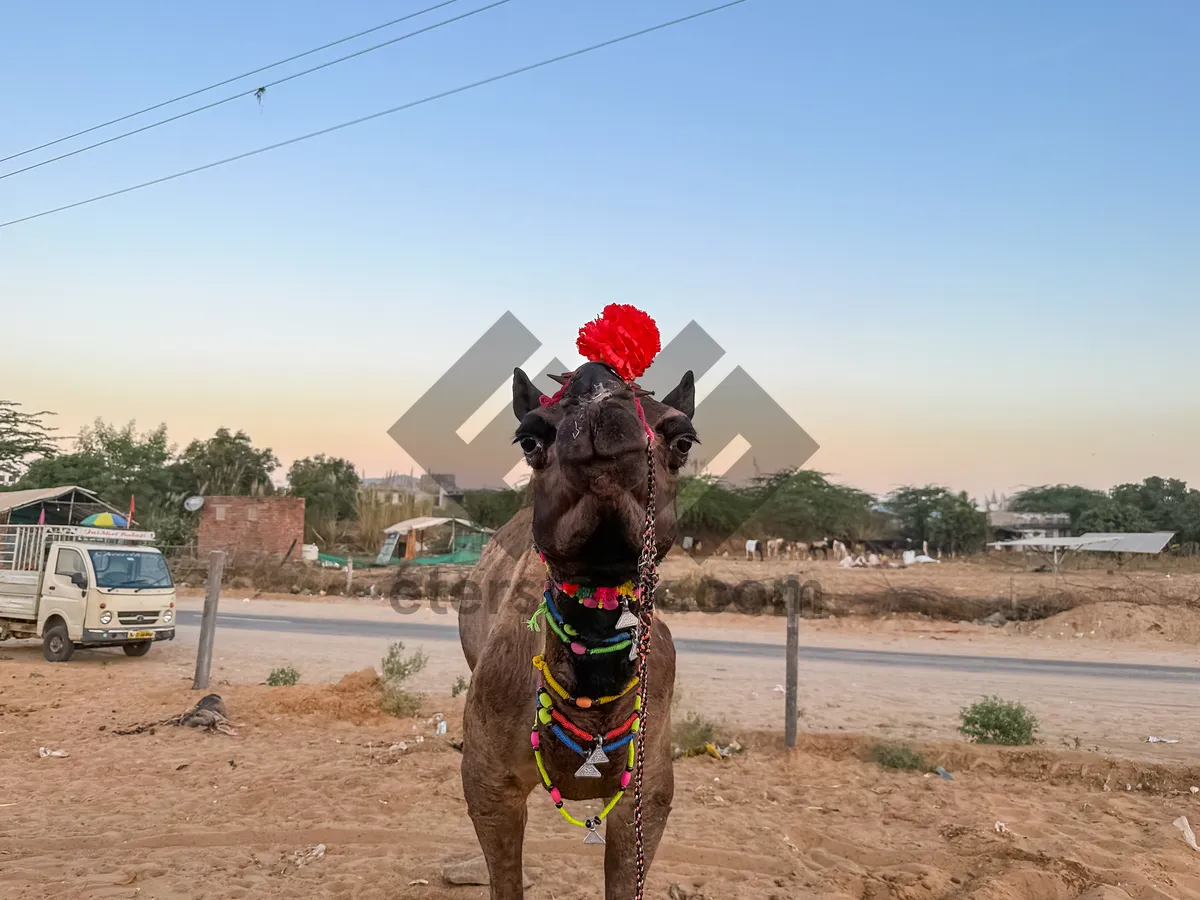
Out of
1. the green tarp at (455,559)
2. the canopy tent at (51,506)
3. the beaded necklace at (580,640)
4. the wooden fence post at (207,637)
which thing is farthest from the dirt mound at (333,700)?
the green tarp at (455,559)

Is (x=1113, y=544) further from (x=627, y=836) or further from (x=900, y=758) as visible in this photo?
(x=627, y=836)

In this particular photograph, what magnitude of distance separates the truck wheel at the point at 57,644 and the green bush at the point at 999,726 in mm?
14241

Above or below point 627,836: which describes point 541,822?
below

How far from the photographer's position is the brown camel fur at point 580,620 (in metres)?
2.22

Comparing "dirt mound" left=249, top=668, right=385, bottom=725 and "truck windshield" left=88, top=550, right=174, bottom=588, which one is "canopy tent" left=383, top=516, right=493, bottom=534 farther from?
"dirt mound" left=249, top=668, right=385, bottom=725

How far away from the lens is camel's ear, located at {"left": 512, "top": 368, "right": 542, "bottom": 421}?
2756 mm

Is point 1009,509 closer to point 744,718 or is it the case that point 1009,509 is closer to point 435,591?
point 435,591

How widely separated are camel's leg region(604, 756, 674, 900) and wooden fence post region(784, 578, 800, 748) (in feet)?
17.2

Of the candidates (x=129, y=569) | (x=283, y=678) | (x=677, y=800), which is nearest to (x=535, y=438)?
(x=677, y=800)

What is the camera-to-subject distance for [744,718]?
10.3 metres

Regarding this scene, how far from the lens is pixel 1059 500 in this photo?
63.3 m

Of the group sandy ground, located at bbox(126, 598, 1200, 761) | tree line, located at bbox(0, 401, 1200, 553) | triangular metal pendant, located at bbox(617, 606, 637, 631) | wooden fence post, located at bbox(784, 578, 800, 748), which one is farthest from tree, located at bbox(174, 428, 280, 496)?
triangular metal pendant, located at bbox(617, 606, 637, 631)

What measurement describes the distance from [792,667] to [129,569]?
12286mm

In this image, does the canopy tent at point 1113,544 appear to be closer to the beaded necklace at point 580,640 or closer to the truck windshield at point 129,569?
the truck windshield at point 129,569
